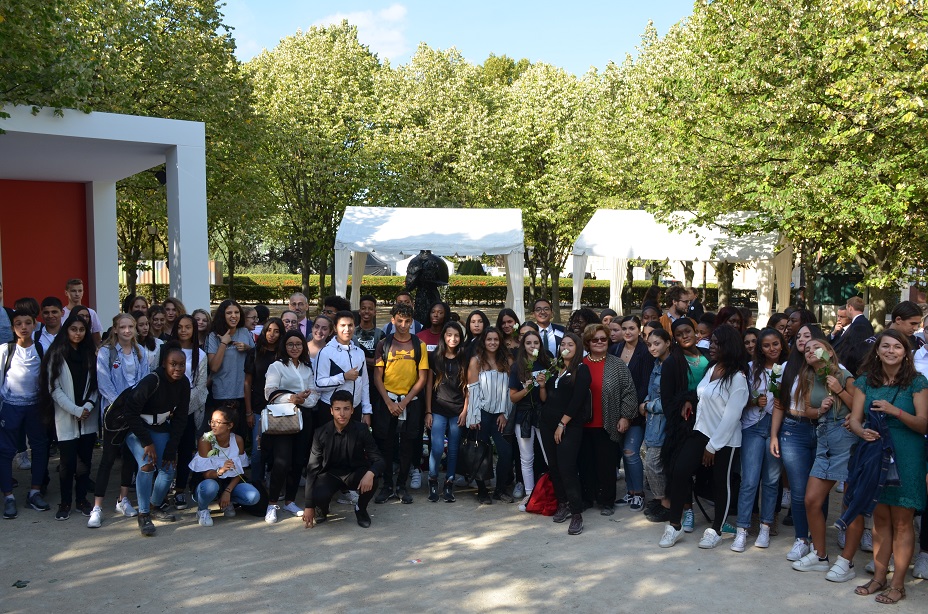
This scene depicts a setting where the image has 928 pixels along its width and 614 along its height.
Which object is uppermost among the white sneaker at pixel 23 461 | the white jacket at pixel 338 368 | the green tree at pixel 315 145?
the green tree at pixel 315 145

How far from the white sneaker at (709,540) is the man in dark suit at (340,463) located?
2497 millimetres

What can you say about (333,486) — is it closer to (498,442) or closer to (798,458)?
(498,442)

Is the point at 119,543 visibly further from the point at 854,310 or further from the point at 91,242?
the point at 91,242

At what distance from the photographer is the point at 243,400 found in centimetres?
720

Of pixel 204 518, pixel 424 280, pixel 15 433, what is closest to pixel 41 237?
pixel 424 280

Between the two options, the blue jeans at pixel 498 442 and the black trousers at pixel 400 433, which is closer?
Answer: the blue jeans at pixel 498 442

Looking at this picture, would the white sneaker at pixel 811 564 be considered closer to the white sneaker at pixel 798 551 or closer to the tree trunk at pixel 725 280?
the white sneaker at pixel 798 551

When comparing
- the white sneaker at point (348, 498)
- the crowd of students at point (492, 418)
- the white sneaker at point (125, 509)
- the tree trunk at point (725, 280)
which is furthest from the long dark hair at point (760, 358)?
the tree trunk at point (725, 280)

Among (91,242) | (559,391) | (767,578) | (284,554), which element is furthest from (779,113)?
(91,242)

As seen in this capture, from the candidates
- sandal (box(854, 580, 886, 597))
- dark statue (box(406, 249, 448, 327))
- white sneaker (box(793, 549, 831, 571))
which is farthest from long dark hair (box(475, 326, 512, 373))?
dark statue (box(406, 249, 448, 327))

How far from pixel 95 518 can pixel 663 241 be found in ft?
47.8

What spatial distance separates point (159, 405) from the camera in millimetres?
6273

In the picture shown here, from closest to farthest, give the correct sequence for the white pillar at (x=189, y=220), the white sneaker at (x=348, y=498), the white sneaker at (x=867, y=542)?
the white sneaker at (x=867, y=542) → the white sneaker at (x=348, y=498) → the white pillar at (x=189, y=220)

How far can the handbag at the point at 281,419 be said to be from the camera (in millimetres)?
6414
